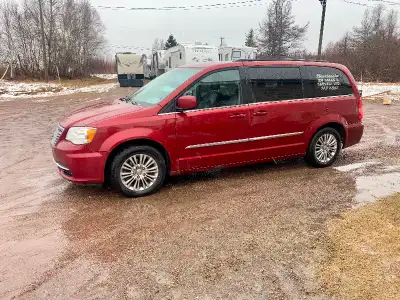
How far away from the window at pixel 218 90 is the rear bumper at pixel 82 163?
5.06 ft

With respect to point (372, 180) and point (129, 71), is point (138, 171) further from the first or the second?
point (129, 71)

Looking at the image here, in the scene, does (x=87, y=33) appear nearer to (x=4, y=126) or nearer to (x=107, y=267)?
(x=4, y=126)

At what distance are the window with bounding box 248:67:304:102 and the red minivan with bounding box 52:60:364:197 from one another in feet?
0.05

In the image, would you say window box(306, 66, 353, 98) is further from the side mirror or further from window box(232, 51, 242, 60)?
window box(232, 51, 242, 60)

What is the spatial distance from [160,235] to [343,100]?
13.6 feet

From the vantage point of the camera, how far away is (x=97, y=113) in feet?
16.2

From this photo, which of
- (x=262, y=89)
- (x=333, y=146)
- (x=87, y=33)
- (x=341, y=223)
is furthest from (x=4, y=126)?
(x=87, y=33)

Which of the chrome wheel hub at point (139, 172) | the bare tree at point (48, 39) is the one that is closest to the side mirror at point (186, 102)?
the chrome wheel hub at point (139, 172)

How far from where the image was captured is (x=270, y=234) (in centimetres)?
382

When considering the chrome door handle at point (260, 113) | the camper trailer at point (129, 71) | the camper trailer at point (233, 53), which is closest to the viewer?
the chrome door handle at point (260, 113)

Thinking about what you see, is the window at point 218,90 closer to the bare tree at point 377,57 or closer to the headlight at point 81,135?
the headlight at point 81,135

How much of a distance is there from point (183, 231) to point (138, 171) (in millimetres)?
1308

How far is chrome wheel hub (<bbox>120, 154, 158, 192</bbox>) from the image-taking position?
15.8ft

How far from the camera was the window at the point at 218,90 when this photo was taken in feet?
16.8
